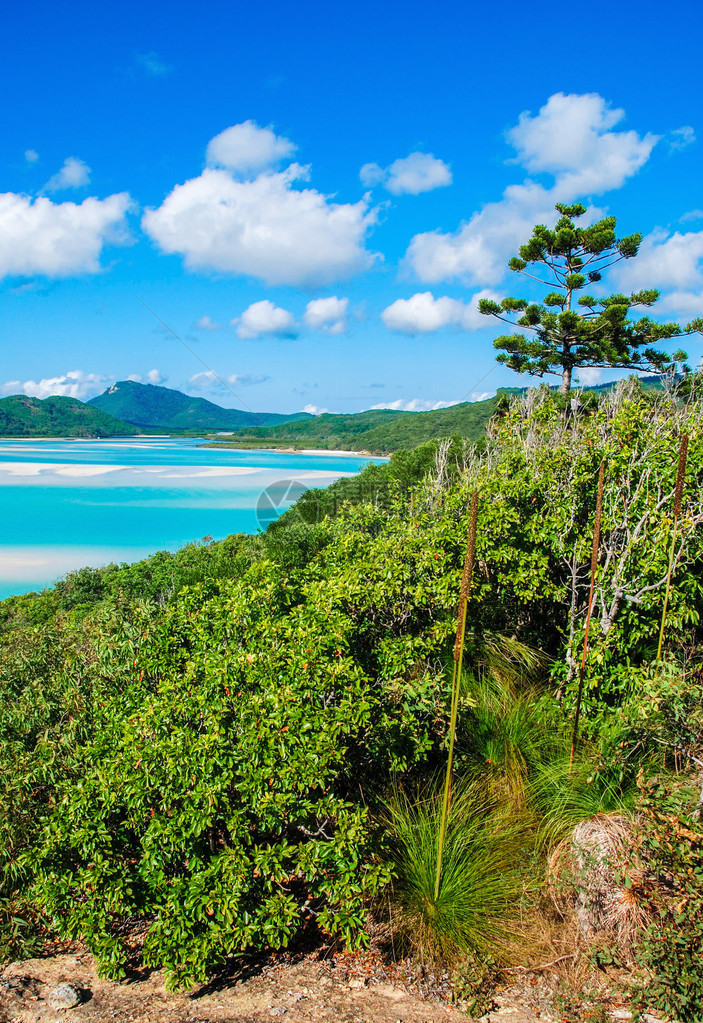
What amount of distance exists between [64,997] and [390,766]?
2.27m

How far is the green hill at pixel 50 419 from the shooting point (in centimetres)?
14575

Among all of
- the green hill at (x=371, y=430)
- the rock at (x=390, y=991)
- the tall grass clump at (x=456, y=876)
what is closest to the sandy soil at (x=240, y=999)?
the rock at (x=390, y=991)

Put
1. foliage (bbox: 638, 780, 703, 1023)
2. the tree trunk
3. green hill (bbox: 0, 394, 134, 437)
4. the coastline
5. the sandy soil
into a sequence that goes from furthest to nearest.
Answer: green hill (bbox: 0, 394, 134, 437) < the coastline < the tree trunk < the sandy soil < foliage (bbox: 638, 780, 703, 1023)

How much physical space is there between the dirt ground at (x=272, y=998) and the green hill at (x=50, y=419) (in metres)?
157

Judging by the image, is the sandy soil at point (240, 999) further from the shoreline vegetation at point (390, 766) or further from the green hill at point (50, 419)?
the green hill at point (50, 419)

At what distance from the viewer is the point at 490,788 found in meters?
4.48

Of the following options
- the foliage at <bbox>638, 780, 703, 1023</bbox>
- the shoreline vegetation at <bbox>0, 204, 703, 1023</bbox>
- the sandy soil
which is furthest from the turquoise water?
the foliage at <bbox>638, 780, 703, 1023</bbox>

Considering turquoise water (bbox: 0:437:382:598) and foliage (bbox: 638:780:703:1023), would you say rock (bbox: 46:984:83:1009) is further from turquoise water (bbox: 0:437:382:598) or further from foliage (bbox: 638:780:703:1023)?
turquoise water (bbox: 0:437:382:598)

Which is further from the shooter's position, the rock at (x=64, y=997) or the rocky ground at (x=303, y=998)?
the rock at (x=64, y=997)

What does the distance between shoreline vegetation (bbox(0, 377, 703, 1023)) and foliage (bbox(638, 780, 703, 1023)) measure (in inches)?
0.5

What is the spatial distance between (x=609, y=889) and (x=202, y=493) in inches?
3815

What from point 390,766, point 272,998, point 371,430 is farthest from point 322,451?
point 272,998

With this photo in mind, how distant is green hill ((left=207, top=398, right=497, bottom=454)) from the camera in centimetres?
6212

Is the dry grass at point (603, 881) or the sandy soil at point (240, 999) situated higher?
the dry grass at point (603, 881)
